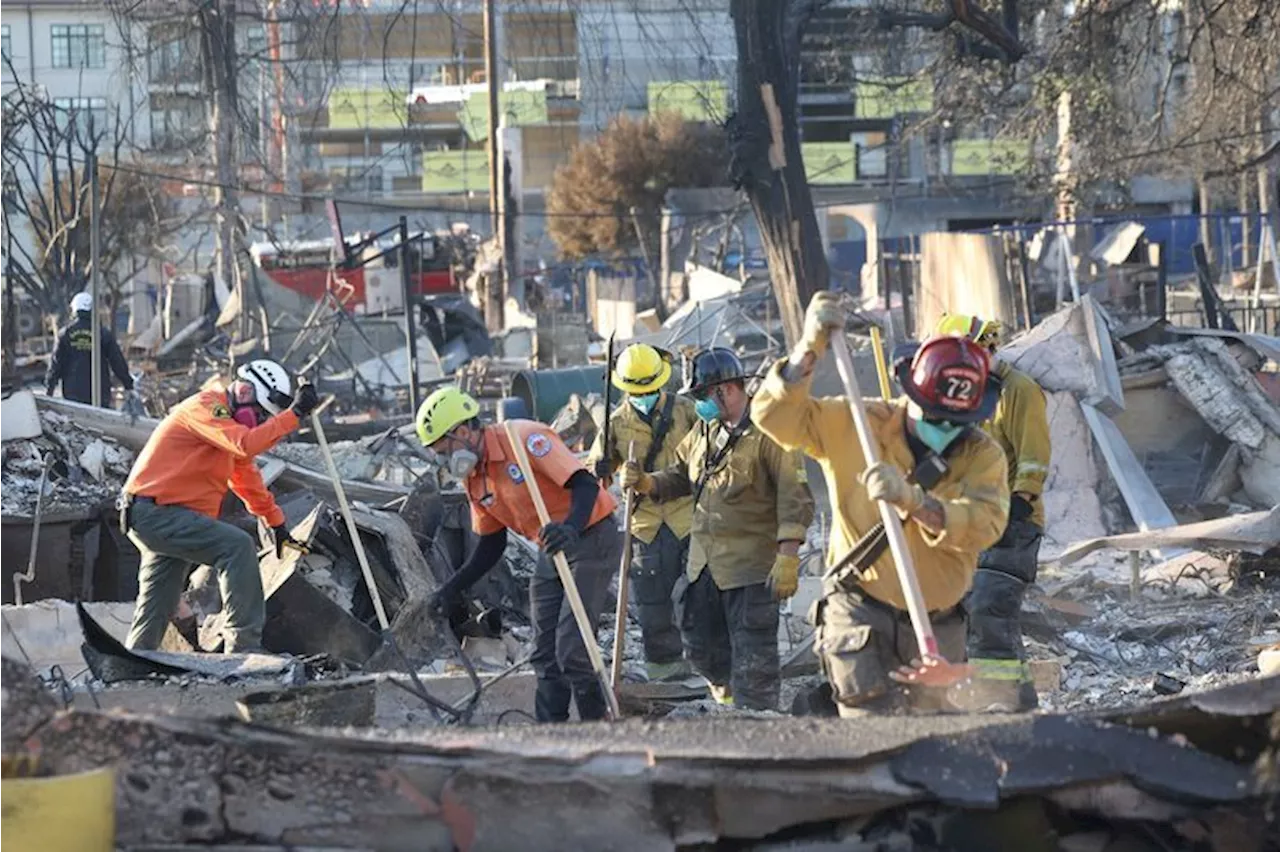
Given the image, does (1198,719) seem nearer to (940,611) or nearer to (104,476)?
(940,611)

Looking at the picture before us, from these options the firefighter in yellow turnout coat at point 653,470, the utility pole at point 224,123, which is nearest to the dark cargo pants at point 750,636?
the firefighter in yellow turnout coat at point 653,470

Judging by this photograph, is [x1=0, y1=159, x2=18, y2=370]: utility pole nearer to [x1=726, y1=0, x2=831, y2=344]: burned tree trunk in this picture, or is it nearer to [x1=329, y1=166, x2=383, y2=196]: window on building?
[x1=726, y1=0, x2=831, y2=344]: burned tree trunk

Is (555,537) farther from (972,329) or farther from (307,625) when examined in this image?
(307,625)

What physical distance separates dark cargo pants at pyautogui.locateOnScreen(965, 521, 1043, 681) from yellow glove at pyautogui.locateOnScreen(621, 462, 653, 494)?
1.47 m

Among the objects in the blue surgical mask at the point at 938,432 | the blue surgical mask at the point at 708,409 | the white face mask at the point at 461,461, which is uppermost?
the blue surgical mask at the point at 938,432

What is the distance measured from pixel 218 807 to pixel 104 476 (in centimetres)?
851

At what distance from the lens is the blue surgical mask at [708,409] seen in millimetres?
8211

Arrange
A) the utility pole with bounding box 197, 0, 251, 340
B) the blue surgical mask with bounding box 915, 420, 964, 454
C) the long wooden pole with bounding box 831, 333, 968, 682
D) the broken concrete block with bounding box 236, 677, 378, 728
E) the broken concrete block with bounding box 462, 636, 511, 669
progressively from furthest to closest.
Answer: the utility pole with bounding box 197, 0, 251, 340, the broken concrete block with bounding box 462, 636, 511, 669, the broken concrete block with bounding box 236, 677, 378, 728, the blue surgical mask with bounding box 915, 420, 964, 454, the long wooden pole with bounding box 831, 333, 968, 682

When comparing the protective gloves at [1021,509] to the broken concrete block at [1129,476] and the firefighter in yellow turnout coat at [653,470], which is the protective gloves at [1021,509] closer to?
the firefighter in yellow turnout coat at [653,470]

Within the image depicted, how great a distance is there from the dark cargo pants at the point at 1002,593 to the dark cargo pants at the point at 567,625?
150cm

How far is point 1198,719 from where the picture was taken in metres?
4.30

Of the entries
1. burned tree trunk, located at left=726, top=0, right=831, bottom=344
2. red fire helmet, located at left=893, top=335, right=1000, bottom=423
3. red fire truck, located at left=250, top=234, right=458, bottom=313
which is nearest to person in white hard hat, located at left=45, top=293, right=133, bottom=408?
burned tree trunk, located at left=726, top=0, right=831, bottom=344

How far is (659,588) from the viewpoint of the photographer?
9.36 meters

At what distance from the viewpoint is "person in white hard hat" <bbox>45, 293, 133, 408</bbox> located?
668 inches
